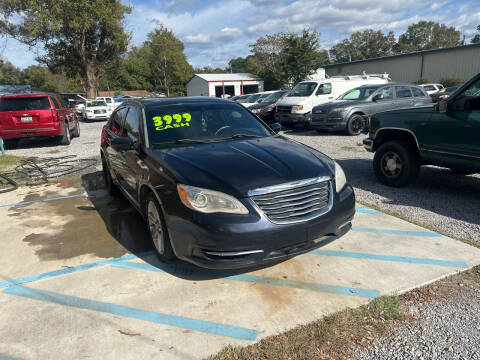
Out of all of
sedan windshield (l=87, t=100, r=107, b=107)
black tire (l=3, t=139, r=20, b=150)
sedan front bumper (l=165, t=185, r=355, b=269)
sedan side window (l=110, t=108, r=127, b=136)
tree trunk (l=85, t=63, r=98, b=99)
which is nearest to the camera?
sedan front bumper (l=165, t=185, r=355, b=269)

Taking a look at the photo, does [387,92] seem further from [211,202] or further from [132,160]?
[211,202]

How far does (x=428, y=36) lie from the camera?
89875 millimetres

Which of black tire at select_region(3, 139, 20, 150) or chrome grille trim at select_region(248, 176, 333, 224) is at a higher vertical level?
chrome grille trim at select_region(248, 176, 333, 224)

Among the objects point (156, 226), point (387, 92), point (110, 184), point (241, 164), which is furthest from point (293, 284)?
point (387, 92)

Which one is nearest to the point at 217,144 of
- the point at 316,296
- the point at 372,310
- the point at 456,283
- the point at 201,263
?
the point at 201,263

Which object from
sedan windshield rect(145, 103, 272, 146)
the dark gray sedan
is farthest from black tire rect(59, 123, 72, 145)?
sedan windshield rect(145, 103, 272, 146)

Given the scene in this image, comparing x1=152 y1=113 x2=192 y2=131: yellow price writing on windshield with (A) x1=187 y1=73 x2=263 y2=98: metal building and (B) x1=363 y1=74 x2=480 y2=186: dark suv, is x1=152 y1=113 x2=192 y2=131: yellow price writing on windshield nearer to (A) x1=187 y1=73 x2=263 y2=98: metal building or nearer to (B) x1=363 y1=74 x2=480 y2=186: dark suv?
(B) x1=363 y1=74 x2=480 y2=186: dark suv

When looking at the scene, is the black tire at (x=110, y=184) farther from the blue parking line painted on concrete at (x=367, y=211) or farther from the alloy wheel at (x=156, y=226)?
the blue parking line painted on concrete at (x=367, y=211)

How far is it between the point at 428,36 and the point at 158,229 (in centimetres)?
10660

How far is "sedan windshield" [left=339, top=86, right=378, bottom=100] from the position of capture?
39.1ft

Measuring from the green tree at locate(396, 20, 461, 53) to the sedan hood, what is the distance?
3654 inches

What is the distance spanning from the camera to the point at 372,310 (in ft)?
8.95

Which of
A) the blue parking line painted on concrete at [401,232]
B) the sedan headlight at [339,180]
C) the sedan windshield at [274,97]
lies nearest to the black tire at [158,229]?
the sedan headlight at [339,180]

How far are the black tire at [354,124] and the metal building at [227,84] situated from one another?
111 ft
